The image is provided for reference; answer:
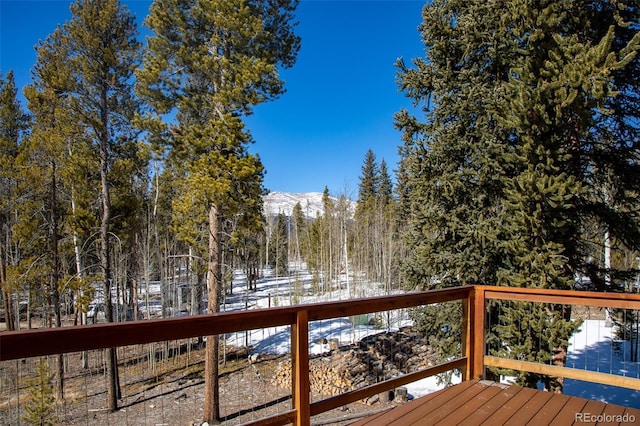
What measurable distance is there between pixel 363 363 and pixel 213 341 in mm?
5819

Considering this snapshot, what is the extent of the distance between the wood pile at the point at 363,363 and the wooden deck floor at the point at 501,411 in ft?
26.3

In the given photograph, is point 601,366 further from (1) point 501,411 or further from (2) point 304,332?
(2) point 304,332

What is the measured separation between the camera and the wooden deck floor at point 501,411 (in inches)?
94.0

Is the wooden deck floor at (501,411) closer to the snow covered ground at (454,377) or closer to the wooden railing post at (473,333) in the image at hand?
the wooden railing post at (473,333)

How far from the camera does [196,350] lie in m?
15.6

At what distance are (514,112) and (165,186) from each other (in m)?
16.0

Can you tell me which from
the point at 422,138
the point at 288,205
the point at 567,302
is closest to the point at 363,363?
the point at 422,138

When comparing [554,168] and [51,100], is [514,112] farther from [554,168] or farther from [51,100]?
[51,100]

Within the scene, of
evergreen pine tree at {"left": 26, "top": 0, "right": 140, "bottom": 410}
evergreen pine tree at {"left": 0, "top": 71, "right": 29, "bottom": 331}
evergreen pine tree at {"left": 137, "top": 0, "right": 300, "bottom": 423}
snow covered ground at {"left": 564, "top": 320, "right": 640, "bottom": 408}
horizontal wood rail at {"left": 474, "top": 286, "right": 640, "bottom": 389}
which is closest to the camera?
horizontal wood rail at {"left": 474, "top": 286, "right": 640, "bottom": 389}

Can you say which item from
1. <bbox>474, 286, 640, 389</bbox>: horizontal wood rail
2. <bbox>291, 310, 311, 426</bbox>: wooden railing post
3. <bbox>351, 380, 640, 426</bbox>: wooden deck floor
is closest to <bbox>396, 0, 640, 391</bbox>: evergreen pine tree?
<bbox>474, 286, 640, 389</bbox>: horizontal wood rail

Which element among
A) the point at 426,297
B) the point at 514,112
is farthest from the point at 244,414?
the point at 514,112

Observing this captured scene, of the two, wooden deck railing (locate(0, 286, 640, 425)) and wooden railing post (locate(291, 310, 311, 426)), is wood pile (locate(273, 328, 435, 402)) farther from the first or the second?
wooden railing post (locate(291, 310, 311, 426))

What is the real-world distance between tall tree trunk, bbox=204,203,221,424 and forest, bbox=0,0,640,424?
56mm

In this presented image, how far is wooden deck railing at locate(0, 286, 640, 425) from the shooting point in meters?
1.40
